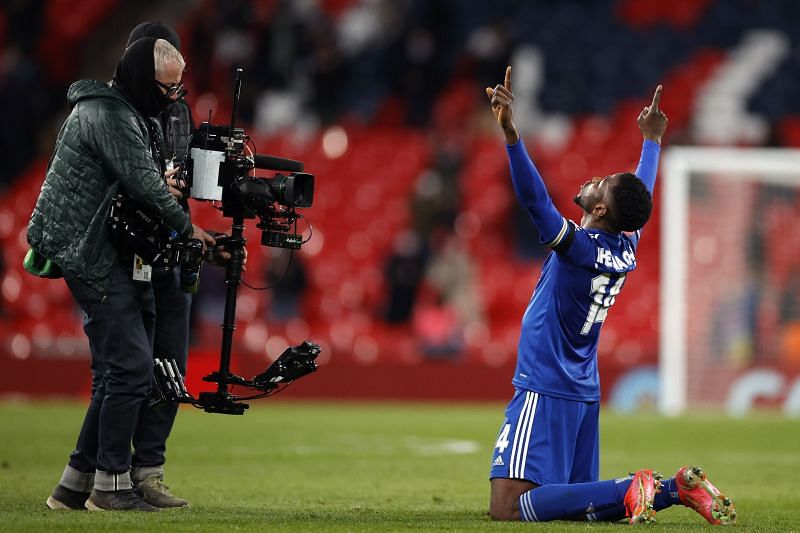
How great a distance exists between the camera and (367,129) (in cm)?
1884

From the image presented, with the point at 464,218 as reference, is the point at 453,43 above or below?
above

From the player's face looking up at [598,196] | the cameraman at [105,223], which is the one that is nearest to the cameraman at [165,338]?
the cameraman at [105,223]

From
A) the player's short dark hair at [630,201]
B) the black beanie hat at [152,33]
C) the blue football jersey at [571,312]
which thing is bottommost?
the blue football jersey at [571,312]

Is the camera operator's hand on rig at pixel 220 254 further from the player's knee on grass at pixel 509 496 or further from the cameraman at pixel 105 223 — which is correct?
the player's knee on grass at pixel 509 496

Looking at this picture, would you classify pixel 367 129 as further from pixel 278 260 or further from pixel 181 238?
pixel 181 238

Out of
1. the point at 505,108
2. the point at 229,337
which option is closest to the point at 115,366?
the point at 229,337

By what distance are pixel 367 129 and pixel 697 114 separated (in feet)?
16.4

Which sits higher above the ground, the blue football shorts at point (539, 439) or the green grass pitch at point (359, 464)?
the blue football shorts at point (539, 439)

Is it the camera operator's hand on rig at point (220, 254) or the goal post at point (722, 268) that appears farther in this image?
the goal post at point (722, 268)

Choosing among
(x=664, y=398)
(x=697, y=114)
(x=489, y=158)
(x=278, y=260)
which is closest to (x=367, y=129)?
(x=489, y=158)

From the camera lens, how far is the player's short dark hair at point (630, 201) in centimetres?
542

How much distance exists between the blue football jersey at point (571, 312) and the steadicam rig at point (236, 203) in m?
0.96

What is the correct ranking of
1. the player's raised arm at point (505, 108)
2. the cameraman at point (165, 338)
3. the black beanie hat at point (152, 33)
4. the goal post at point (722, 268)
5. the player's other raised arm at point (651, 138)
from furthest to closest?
the goal post at point (722, 268) < the player's other raised arm at point (651, 138) < the cameraman at point (165, 338) < the black beanie hat at point (152, 33) < the player's raised arm at point (505, 108)

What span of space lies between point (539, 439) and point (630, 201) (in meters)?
1.09
